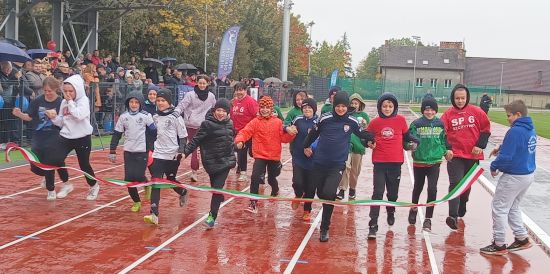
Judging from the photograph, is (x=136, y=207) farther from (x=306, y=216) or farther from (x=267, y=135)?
(x=306, y=216)

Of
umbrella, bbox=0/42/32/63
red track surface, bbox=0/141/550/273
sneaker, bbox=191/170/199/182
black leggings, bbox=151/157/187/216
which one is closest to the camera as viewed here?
red track surface, bbox=0/141/550/273

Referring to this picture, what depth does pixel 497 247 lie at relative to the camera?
7070 mm

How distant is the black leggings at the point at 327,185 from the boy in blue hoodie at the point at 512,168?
1.79 metres

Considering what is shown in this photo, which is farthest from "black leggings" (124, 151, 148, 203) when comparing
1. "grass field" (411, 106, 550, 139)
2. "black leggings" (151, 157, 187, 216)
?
"grass field" (411, 106, 550, 139)

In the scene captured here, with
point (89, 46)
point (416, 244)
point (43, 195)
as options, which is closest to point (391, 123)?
point (416, 244)

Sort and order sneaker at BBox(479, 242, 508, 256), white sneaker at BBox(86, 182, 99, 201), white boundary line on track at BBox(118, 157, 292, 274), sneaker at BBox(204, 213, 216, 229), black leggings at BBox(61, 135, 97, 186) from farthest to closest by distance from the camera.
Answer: white sneaker at BBox(86, 182, 99, 201) < black leggings at BBox(61, 135, 97, 186) < sneaker at BBox(204, 213, 216, 229) < sneaker at BBox(479, 242, 508, 256) < white boundary line on track at BBox(118, 157, 292, 274)

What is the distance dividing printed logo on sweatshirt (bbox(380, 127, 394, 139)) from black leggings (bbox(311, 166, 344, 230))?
77 cm

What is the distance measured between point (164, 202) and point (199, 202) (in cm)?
52

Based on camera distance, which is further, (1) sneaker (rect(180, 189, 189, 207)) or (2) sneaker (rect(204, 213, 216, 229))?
(1) sneaker (rect(180, 189, 189, 207))

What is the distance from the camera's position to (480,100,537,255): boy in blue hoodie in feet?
22.6

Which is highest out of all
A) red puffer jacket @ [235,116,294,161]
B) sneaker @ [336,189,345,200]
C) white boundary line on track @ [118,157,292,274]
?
red puffer jacket @ [235,116,294,161]

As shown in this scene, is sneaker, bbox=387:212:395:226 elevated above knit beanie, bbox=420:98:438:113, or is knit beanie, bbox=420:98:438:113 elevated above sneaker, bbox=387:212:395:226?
knit beanie, bbox=420:98:438:113

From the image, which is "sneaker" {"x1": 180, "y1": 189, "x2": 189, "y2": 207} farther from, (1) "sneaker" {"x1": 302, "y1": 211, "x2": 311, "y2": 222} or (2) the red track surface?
(1) "sneaker" {"x1": 302, "y1": 211, "x2": 311, "y2": 222}

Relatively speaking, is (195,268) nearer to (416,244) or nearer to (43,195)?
(416,244)
